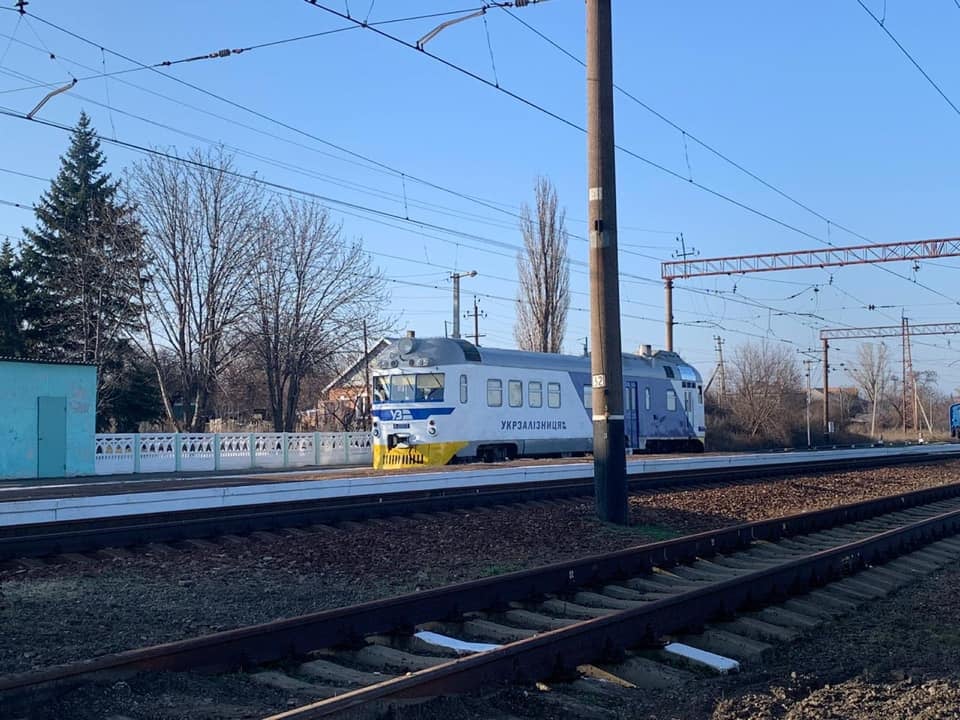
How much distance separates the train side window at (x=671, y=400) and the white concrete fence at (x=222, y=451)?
1099cm

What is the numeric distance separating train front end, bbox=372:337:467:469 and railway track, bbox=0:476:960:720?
43.1ft

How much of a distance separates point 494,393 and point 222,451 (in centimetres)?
1124

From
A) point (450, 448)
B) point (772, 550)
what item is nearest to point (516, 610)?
point (772, 550)

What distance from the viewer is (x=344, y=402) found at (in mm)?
51469

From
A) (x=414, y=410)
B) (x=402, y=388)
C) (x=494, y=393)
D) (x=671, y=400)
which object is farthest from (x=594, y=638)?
(x=671, y=400)

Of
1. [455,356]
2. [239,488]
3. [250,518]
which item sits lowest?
[250,518]

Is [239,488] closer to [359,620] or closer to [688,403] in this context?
[359,620]

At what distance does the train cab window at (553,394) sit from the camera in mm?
28312

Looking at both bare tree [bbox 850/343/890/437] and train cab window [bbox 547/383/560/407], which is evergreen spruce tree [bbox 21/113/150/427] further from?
bare tree [bbox 850/343/890/437]

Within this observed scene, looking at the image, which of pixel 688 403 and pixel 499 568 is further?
pixel 688 403

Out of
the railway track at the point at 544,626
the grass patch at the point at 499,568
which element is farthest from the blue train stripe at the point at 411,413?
the grass patch at the point at 499,568

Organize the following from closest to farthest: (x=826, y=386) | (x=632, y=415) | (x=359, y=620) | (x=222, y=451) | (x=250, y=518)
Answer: (x=359, y=620)
(x=250, y=518)
(x=632, y=415)
(x=222, y=451)
(x=826, y=386)

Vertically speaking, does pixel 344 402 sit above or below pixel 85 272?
below

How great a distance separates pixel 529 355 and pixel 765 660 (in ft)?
68.2
